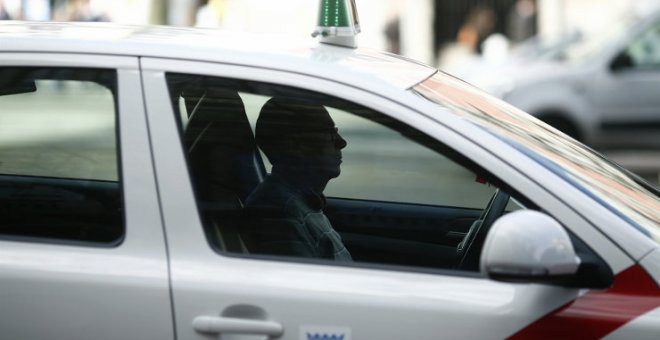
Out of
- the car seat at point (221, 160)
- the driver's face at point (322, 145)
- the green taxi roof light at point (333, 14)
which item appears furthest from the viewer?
the green taxi roof light at point (333, 14)

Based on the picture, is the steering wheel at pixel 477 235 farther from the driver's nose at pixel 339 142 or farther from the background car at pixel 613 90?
the background car at pixel 613 90

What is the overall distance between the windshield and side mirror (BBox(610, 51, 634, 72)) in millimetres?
9365

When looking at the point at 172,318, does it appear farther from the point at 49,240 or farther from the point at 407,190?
the point at 407,190

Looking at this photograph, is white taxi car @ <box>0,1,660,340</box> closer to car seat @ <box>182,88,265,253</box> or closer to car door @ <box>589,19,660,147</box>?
car seat @ <box>182,88,265,253</box>

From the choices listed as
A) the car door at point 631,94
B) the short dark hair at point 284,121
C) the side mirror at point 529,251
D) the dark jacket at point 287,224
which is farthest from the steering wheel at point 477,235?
the car door at point 631,94

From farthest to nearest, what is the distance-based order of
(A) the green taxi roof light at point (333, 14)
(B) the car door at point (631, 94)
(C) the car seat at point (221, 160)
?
(B) the car door at point (631, 94) < (A) the green taxi roof light at point (333, 14) < (C) the car seat at point (221, 160)

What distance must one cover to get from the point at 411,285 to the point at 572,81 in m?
10.4

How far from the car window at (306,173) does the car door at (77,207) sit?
0.44 feet

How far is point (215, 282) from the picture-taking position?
272cm

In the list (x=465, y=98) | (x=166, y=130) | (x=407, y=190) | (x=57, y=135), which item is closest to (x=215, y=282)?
(x=166, y=130)

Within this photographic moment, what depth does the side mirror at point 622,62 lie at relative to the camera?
1255cm

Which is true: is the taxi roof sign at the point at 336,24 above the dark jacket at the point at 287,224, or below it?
above

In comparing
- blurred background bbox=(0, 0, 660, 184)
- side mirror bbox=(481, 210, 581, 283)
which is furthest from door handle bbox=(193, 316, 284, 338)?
blurred background bbox=(0, 0, 660, 184)

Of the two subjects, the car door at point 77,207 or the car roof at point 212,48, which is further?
the car roof at point 212,48
